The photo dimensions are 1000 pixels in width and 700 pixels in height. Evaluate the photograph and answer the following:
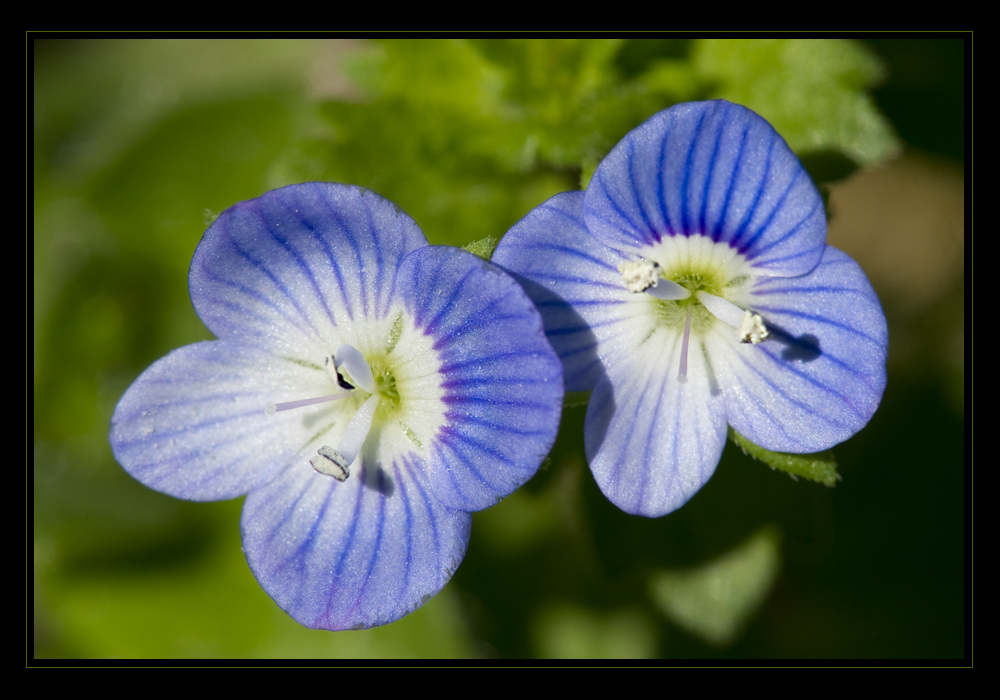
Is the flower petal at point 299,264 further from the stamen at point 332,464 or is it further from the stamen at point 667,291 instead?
the stamen at point 667,291

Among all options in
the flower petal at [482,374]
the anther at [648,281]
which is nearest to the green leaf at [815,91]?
the anther at [648,281]

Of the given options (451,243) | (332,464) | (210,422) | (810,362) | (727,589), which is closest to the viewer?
(332,464)

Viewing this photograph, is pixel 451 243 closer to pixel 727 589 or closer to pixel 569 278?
pixel 569 278

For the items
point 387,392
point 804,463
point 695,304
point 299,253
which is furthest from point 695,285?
point 299,253
